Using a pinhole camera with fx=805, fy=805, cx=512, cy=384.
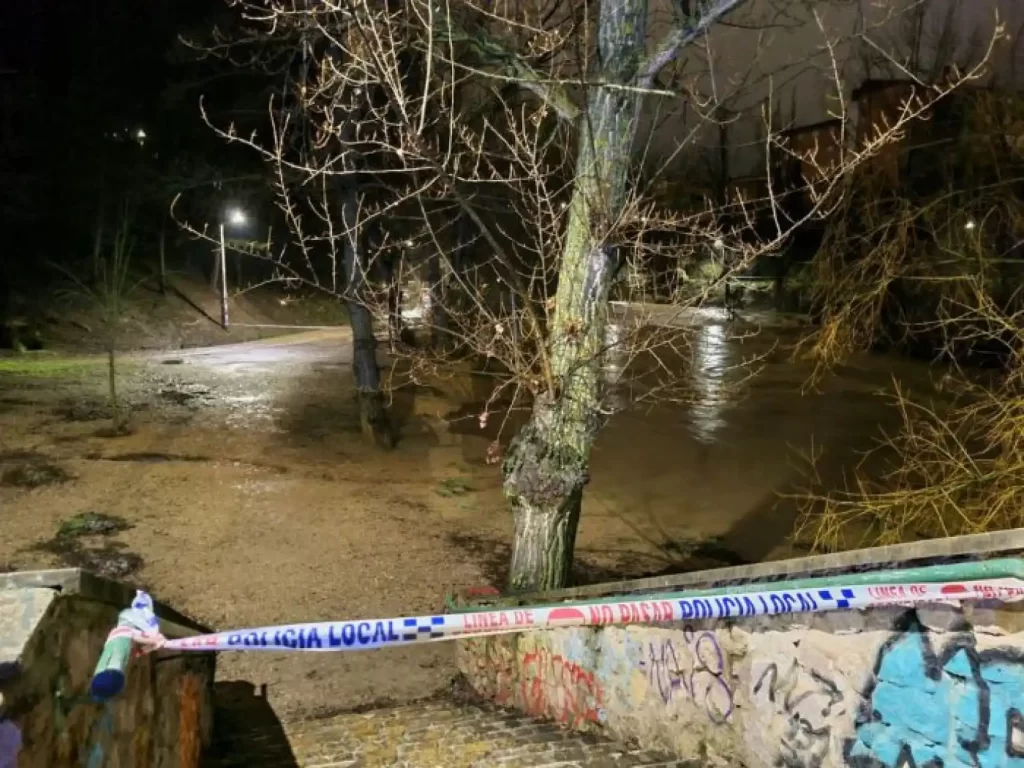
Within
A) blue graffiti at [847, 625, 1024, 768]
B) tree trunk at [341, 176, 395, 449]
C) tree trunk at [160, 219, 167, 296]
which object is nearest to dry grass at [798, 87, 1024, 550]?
blue graffiti at [847, 625, 1024, 768]

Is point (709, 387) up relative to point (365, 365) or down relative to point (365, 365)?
down

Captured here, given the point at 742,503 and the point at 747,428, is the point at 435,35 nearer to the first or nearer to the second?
the point at 742,503

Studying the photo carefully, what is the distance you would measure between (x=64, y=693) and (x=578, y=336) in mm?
4915

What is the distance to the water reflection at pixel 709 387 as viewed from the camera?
68.5 ft

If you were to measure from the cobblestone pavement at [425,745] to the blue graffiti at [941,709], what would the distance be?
120 centimetres

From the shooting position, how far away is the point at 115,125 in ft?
103

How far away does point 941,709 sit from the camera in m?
2.66

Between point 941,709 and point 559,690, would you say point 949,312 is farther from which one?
point 941,709

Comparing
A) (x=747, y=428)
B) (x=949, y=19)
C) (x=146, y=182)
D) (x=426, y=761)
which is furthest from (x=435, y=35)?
(x=949, y=19)

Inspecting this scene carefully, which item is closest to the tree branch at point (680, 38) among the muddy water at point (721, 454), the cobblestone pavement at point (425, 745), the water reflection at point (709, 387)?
the muddy water at point (721, 454)

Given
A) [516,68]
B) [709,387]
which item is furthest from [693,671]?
[709,387]

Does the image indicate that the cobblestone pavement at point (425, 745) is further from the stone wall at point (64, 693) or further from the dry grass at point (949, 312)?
the dry grass at point (949, 312)

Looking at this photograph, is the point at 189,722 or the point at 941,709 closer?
the point at 941,709

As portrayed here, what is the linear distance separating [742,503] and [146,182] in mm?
13776
